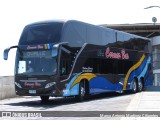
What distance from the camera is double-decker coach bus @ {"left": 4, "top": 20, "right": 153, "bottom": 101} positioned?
16.7 meters

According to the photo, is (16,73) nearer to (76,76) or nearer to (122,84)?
(76,76)

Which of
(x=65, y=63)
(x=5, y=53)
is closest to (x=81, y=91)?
(x=65, y=63)

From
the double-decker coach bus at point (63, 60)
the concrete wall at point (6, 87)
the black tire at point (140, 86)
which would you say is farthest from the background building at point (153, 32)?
the concrete wall at point (6, 87)

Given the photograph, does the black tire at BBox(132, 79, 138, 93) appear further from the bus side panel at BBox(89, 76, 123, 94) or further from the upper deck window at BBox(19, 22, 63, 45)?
the upper deck window at BBox(19, 22, 63, 45)

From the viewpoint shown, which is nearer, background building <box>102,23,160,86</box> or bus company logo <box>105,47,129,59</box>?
bus company logo <box>105,47,129,59</box>

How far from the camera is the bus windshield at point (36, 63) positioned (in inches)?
659

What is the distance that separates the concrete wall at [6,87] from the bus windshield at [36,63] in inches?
189

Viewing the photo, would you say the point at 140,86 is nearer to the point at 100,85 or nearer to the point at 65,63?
the point at 100,85

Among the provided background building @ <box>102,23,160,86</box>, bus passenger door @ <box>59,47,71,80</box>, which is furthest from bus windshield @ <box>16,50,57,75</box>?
background building @ <box>102,23,160,86</box>

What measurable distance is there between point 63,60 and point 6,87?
6.71 meters

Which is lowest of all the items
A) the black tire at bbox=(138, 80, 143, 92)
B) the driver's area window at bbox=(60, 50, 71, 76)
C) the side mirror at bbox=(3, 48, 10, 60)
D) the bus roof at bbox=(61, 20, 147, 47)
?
the black tire at bbox=(138, 80, 143, 92)

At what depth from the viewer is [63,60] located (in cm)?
1698

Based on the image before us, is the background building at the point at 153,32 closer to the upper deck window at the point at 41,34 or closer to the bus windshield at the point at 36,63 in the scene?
the upper deck window at the point at 41,34

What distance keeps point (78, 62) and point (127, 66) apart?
7040 millimetres
